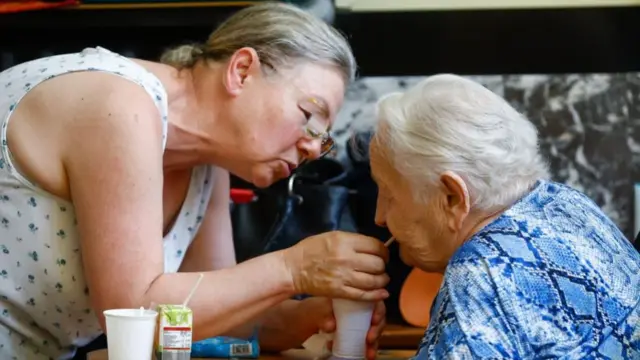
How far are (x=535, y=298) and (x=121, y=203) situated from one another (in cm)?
64

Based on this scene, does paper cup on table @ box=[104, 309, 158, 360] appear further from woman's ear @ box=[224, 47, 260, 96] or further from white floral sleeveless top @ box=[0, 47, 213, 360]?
woman's ear @ box=[224, 47, 260, 96]

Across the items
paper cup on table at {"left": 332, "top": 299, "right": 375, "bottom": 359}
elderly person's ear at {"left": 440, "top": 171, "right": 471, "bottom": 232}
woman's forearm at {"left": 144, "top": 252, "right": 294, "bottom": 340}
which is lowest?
paper cup on table at {"left": 332, "top": 299, "right": 375, "bottom": 359}

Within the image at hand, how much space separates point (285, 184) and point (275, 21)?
0.96 metres

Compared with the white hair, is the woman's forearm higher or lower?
lower

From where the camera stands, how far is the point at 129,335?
1.38 m

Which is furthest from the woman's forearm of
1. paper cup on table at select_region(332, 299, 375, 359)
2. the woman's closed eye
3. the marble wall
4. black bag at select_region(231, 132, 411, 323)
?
the marble wall

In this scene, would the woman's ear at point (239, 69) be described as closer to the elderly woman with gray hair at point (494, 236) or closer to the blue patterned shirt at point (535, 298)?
the elderly woman with gray hair at point (494, 236)

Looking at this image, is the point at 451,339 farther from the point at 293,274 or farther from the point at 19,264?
the point at 19,264

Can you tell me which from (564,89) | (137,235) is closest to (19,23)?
(137,235)

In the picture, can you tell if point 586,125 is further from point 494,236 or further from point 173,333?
point 173,333

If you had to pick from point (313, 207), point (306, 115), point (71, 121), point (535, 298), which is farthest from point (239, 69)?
point (313, 207)

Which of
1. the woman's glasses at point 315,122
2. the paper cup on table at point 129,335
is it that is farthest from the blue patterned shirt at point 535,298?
the woman's glasses at point 315,122

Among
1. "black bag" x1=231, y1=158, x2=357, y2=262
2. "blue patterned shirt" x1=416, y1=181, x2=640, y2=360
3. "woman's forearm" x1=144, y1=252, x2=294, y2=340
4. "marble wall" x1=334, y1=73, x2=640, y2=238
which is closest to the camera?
"blue patterned shirt" x1=416, y1=181, x2=640, y2=360

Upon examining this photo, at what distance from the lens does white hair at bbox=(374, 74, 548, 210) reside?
4.93 ft
